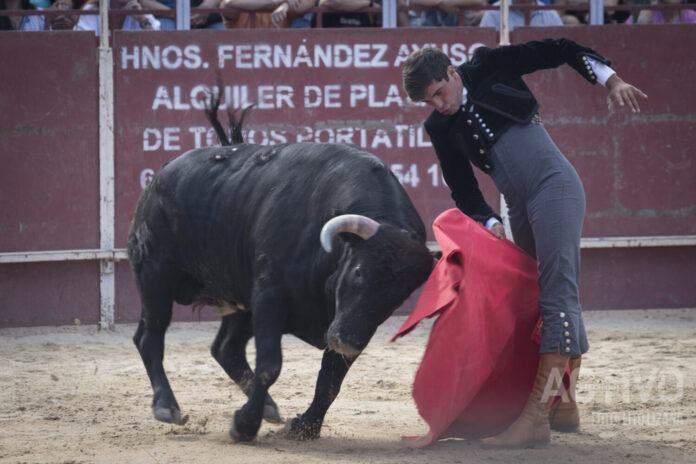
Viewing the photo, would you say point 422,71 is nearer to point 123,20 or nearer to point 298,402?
point 298,402

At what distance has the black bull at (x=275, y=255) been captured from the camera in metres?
3.66

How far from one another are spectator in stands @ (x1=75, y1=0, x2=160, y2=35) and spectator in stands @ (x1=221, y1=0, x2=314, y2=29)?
0.56 metres

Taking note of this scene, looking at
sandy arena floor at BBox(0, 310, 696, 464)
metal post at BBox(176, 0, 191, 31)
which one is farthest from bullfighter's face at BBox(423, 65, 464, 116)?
metal post at BBox(176, 0, 191, 31)

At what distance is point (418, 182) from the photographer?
730 centimetres

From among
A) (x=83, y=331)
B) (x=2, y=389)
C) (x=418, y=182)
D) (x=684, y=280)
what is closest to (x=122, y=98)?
(x=83, y=331)

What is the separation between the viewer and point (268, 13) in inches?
296

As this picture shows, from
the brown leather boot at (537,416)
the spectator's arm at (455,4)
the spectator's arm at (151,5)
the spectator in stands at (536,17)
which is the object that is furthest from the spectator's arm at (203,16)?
the brown leather boot at (537,416)

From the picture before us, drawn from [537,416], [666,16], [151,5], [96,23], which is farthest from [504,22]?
[537,416]

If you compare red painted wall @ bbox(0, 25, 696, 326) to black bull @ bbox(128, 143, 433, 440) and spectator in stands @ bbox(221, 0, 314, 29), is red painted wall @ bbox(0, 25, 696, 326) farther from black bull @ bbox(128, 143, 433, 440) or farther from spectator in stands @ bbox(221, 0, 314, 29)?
black bull @ bbox(128, 143, 433, 440)

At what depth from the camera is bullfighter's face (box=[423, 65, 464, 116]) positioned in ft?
11.9

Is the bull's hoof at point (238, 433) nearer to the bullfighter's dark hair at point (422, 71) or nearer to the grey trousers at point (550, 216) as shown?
the grey trousers at point (550, 216)

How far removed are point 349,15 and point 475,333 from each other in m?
4.37

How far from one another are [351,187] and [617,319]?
149 inches

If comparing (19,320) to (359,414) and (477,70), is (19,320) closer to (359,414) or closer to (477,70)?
(359,414)
